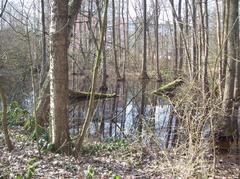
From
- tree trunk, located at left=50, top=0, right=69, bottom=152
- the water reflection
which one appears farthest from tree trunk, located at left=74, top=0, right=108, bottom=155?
the water reflection

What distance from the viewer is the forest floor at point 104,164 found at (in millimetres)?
5238

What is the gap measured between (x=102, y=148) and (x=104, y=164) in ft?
5.09

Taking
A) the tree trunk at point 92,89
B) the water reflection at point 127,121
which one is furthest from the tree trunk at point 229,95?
the tree trunk at point 92,89

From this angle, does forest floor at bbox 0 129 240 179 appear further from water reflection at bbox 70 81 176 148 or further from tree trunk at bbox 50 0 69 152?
water reflection at bbox 70 81 176 148

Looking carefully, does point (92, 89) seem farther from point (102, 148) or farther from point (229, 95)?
point (229, 95)

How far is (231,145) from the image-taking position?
934 cm

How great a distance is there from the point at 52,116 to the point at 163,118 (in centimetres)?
694

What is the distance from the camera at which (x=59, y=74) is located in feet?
20.2

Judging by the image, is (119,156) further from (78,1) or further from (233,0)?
(233,0)

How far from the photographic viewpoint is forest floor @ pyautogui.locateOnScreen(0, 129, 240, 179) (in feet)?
17.2

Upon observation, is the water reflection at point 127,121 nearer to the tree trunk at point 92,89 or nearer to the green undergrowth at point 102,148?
the green undergrowth at point 102,148

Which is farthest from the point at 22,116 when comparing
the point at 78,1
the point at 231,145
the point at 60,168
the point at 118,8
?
the point at 118,8

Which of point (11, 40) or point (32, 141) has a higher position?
point (11, 40)

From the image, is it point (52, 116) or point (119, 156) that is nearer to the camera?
point (52, 116)
